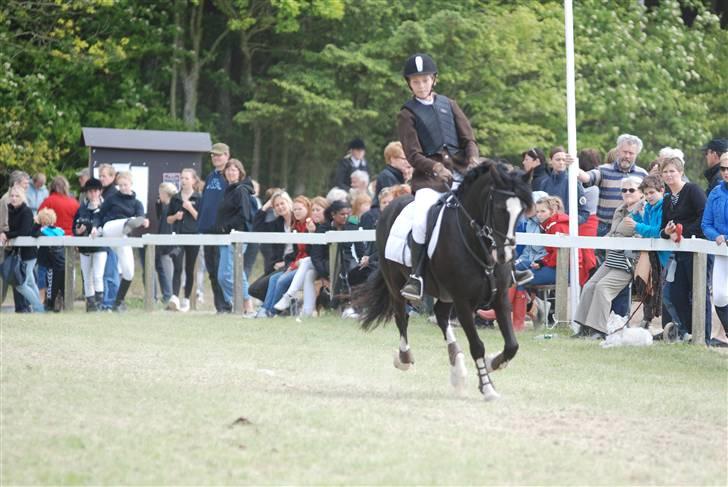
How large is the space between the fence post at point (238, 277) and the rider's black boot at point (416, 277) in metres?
8.66

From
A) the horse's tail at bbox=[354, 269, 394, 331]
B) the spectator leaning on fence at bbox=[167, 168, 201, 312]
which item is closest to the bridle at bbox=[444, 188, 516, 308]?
the horse's tail at bbox=[354, 269, 394, 331]

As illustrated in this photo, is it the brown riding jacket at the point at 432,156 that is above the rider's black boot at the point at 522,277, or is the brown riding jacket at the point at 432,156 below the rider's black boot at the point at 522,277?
above

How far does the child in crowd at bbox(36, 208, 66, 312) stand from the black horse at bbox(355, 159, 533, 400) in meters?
11.2

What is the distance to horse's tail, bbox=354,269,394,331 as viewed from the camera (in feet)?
47.5

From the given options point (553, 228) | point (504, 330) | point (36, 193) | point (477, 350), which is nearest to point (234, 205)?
point (553, 228)

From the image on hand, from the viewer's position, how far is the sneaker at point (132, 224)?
2275 cm

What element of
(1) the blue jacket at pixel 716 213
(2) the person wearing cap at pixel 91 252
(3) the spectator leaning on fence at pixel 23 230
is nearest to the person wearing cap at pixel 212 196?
(2) the person wearing cap at pixel 91 252

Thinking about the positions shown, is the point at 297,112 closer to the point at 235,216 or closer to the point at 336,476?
the point at 235,216

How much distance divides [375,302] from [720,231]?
13.4ft

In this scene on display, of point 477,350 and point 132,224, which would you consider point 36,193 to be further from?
point 477,350

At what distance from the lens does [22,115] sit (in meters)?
35.2

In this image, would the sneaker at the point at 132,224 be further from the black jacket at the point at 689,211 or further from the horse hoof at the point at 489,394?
the horse hoof at the point at 489,394

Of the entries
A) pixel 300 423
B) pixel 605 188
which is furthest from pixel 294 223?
pixel 300 423

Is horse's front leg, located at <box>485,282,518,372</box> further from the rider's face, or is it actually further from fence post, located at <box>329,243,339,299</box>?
fence post, located at <box>329,243,339,299</box>
